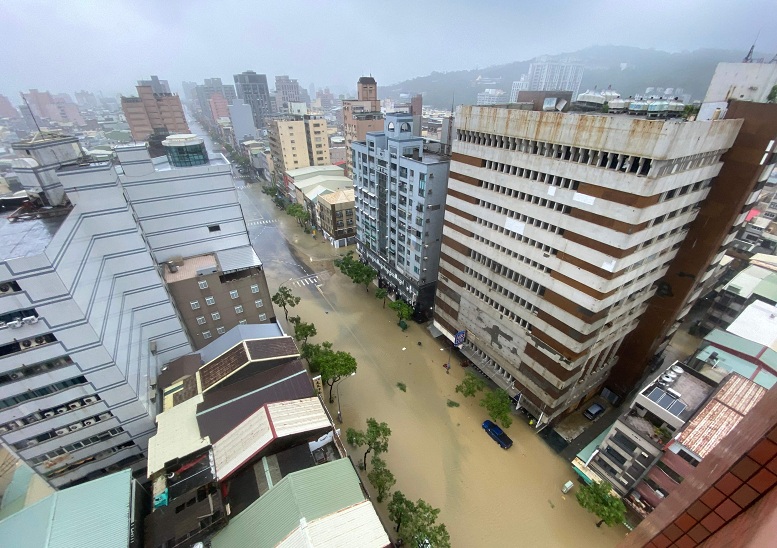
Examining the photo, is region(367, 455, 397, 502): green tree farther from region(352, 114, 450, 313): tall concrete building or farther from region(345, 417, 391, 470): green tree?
region(352, 114, 450, 313): tall concrete building

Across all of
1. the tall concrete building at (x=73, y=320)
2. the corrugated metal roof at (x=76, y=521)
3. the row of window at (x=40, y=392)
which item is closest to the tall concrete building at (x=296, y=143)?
the tall concrete building at (x=73, y=320)

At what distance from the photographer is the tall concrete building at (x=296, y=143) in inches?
3888

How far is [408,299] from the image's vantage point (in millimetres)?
53781

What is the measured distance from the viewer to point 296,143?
331 feet

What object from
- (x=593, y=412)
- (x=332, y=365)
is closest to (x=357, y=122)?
(x=332, y=365)

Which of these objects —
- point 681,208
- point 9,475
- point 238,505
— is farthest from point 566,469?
point 9,475

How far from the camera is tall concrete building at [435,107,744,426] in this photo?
2369cm

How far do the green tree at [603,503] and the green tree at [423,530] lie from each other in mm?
12433

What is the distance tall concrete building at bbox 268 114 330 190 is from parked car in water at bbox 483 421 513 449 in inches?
3646

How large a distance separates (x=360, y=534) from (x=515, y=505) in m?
17.5

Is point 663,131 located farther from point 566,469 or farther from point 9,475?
point 9,475

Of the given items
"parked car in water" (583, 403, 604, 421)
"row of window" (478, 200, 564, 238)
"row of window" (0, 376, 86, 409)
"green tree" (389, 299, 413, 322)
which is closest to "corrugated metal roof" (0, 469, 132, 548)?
"row of window" (0, 376, 86, 409)

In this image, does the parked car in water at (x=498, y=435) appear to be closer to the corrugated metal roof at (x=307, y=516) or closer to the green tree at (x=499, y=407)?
the green tree at (x=499, y=407)

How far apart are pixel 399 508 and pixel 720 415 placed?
27.0 m
